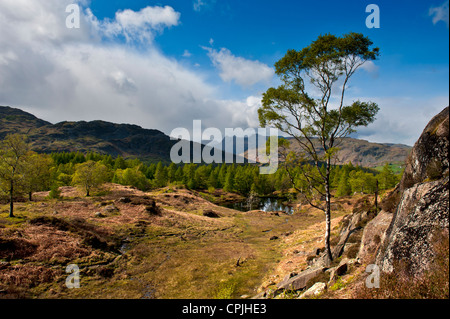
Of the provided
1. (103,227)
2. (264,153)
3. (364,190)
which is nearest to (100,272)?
(103,227)

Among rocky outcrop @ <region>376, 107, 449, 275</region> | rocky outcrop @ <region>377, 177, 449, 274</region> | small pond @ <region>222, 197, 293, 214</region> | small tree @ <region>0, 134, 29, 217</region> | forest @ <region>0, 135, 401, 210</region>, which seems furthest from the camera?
small pond @ <region>222, 197, 293, 214</region>

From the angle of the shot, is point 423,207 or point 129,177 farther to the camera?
point 129,177

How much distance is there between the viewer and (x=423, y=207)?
9.06 meters

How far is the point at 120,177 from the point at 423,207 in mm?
95475

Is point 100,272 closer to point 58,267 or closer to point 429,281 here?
point 58,267

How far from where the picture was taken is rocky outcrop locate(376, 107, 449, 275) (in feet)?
26.7

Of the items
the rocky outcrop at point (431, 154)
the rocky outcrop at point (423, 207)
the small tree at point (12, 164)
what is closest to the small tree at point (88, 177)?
the small tree at point (12, 164)

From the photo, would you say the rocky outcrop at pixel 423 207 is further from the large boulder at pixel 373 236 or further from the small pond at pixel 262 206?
the small pond at pixel 262 206

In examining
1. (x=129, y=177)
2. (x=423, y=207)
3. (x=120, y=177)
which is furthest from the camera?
(x=120, y=177)

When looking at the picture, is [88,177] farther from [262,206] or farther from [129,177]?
[262,206]

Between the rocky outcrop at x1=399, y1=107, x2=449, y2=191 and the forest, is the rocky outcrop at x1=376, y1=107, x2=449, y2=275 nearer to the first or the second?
the rocky outcrop at x1=399, y1=107, x2=449, y2=191

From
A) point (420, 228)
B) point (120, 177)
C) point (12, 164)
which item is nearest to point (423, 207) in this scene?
point (420, 228)

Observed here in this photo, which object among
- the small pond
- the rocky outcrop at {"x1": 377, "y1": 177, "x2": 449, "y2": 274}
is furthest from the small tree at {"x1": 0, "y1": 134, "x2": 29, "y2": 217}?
the small pond
